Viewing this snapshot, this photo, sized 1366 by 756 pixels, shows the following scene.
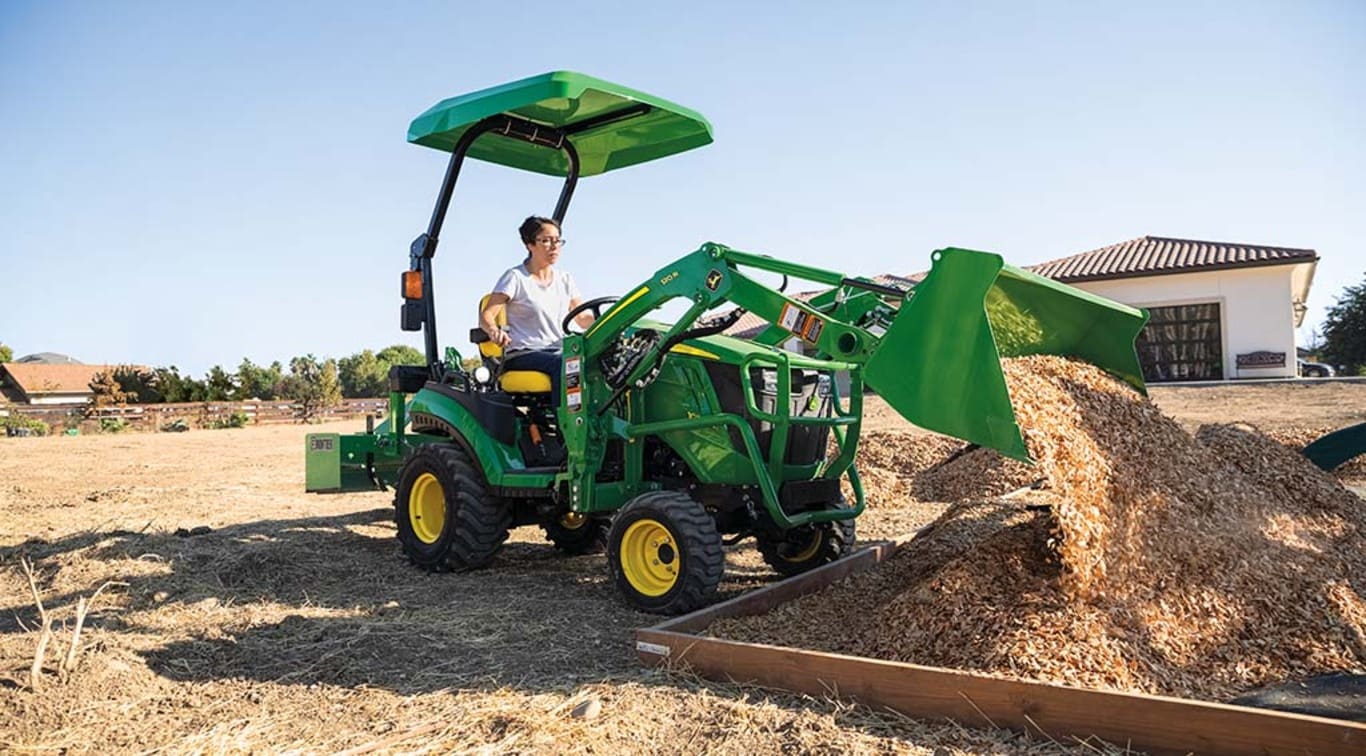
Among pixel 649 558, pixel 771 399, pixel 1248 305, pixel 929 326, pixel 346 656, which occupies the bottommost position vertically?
pixel 346 656

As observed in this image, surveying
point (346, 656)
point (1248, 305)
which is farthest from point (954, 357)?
point (1248, 305)

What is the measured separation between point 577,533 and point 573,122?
113 inches

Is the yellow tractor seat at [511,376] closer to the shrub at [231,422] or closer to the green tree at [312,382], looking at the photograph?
the shrub at [231,422]

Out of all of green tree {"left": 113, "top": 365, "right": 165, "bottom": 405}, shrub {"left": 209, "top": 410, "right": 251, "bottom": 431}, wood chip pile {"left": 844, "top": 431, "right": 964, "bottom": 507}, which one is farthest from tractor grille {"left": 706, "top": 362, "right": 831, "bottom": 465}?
green tree {"left": 113, "top": 365, "right": 165, "bottom": 405}

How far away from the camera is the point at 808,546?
19.4 ft

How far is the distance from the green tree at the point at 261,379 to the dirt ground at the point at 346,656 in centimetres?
3533

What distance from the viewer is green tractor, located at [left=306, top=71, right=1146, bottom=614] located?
13.5 ft

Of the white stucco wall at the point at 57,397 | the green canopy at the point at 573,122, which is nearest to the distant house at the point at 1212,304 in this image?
the green canopy at the point at 573,122

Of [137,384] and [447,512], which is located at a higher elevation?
[137,384]

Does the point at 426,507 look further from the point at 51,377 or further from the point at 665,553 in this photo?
the point at 51,377

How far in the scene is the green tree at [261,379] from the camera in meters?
41.9

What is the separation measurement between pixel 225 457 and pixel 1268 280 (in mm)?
20400

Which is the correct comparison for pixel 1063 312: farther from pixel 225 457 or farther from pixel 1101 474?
pixel 225 457

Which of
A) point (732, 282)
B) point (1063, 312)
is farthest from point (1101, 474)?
point (732, 282)
